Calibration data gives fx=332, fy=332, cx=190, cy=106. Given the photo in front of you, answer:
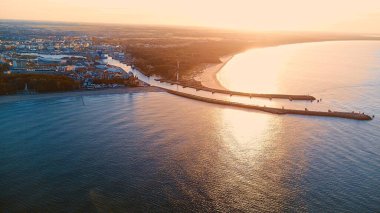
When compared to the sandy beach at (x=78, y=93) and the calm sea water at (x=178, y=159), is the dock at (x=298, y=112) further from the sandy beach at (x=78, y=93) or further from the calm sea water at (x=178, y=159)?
the sandy beach at (x=78, y=93)

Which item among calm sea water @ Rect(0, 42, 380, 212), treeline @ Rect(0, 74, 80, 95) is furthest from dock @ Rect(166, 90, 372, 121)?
treeline @ Rect(0, 74, 80, 95)

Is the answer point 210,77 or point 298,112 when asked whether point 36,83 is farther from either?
point 298,112

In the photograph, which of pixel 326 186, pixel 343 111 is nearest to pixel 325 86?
pixel 343 111

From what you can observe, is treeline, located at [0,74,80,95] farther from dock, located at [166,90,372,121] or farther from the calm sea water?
dock, located at [166,90,372,121]

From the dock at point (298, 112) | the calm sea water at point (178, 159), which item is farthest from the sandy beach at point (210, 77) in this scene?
the calm sea water at point (178, 159)

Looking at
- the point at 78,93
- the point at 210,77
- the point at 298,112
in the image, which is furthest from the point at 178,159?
the point at 210,77

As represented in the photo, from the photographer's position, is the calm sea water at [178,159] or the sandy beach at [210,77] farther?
the sandy beach at [210,77]
